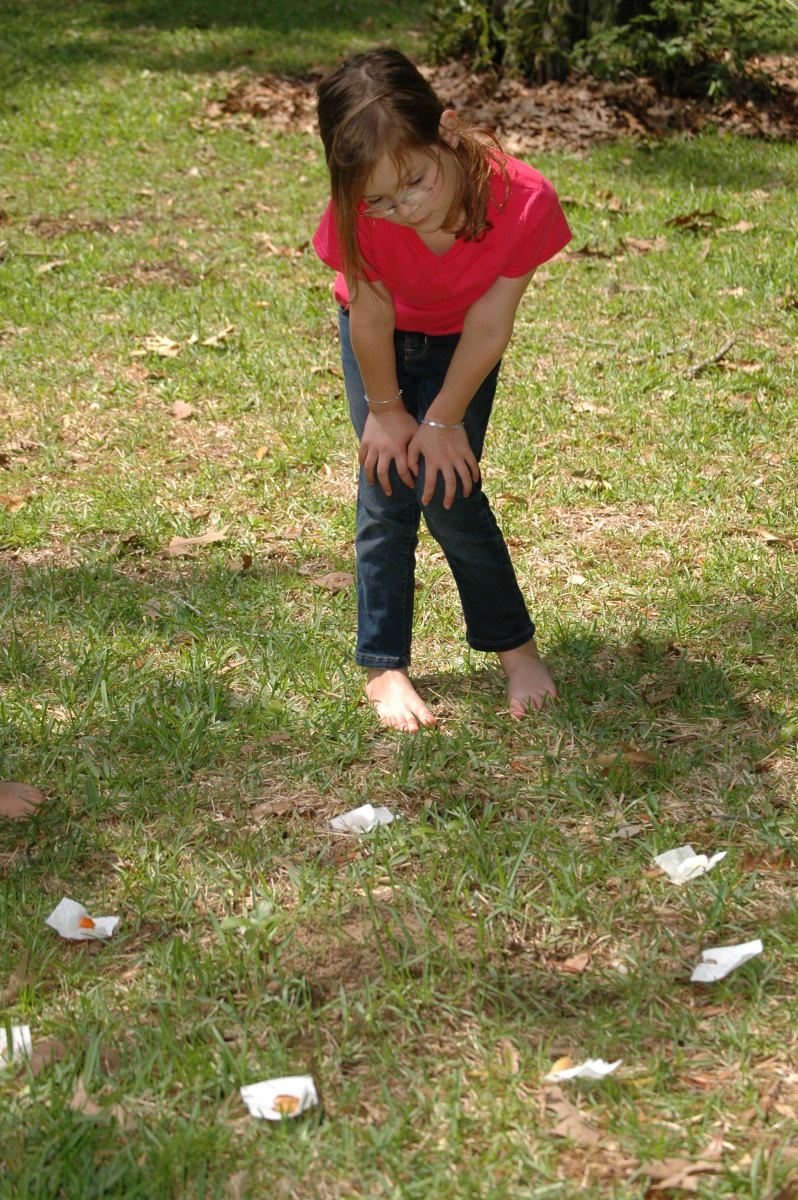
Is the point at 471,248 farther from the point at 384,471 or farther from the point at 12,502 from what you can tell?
the point at 12,502

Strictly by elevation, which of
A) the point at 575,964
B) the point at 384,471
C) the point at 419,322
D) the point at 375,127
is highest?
the point at 375,127

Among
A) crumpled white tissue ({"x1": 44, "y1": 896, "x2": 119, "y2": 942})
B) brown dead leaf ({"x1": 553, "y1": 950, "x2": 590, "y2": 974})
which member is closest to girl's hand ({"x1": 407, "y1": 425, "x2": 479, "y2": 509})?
brown dead leaf ({"x1": 553, "y1": 950, "x2": 590, "y2": 974})

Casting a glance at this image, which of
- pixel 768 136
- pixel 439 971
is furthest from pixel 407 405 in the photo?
pixel 768 136

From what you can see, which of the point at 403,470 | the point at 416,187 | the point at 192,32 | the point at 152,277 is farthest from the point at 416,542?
the point at 192,32

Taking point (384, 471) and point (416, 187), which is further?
point (384, 471)

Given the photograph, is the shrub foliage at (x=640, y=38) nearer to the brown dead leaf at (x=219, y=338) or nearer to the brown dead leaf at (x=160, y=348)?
the brown dead leaf at (x=219, y=338)

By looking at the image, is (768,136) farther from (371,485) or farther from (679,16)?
(371,485)

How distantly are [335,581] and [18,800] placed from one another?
1.29 meters

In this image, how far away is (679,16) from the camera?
8492 mm

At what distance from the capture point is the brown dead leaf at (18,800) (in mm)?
2574

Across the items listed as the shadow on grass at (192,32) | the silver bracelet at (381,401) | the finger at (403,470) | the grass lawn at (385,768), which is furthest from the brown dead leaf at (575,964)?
the shadow on grass at (192,32)

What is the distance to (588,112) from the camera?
855cm

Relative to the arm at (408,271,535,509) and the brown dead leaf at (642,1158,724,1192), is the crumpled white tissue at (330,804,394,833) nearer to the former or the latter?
the arm at (408,271,535,509)

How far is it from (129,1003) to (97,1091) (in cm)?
19
